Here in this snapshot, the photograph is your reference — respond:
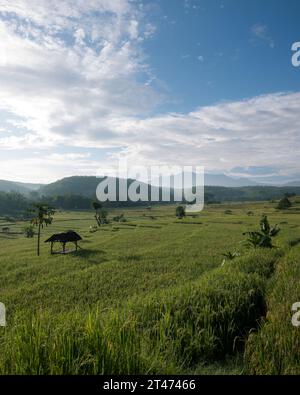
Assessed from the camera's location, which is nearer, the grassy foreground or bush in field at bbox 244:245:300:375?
the grassy foreground

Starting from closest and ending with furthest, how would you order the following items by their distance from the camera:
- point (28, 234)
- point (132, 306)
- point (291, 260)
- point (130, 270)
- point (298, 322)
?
point (298, 322) → point (132, 306) → point (291, 260) → point (130, 270) → point (28, 234)

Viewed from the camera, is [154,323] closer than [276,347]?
No

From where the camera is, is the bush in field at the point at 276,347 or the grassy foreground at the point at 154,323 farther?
the bush in field at the point at 276,347

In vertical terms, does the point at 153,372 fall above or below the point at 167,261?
above

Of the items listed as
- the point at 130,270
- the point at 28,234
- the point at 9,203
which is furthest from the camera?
the point at 9,203

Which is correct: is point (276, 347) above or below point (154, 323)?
above

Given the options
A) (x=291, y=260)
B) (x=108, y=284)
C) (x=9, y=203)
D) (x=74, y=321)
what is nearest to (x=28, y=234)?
(x=108, y=284)

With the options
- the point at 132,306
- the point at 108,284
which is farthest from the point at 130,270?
the point at 132,306

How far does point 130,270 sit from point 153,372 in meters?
18.3

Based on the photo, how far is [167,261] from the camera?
27.3 metres

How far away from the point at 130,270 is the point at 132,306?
1305 cm

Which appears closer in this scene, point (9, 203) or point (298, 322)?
point (298, 322)

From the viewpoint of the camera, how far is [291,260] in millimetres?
19281
